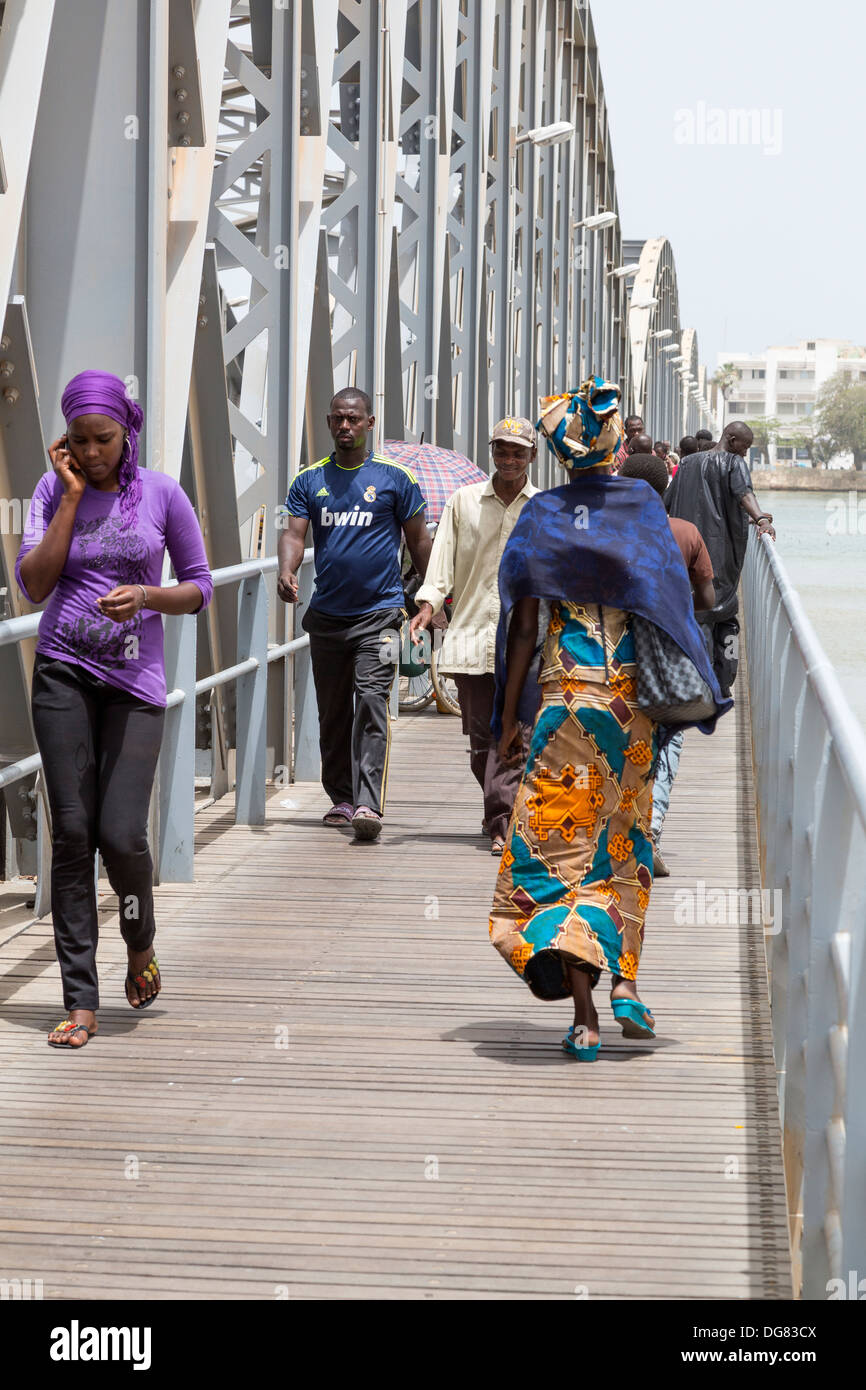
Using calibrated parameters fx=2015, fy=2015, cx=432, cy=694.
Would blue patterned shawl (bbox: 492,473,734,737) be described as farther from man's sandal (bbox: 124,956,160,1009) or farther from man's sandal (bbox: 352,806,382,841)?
man's sandal (bbox: 352,806,382,841)

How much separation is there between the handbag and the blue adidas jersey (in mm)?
3152

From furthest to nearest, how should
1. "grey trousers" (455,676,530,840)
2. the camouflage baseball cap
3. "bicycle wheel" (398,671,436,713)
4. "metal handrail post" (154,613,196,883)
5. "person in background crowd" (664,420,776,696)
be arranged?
"bicycle wheel" (398,671,436,713), "person in background crowd" (664,420,776,696), "grey trousers" (455,676,530,840), the camouflage baseball cap, "metal handrail post" (154,613,196,883)

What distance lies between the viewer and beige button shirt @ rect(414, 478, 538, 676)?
8062 mm

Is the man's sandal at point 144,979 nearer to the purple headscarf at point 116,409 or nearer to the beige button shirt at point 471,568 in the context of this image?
the purple headscarf at point 116,409

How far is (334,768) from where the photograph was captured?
8820 mm

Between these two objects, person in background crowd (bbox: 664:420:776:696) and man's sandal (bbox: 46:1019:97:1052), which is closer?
man's sandal (bbox: 46:1019:97:1052)

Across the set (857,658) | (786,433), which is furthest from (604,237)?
(786,433)

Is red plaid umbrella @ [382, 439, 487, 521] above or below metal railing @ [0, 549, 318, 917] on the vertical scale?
above

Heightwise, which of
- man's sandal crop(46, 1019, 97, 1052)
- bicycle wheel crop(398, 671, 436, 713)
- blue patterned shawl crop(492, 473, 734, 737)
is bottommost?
bicycle wheel crop(398, 671, 436, 713)

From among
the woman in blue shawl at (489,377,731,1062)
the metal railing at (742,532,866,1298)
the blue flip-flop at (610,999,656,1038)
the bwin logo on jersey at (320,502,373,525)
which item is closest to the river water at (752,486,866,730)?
the metal railing at (742,532,866,1298)

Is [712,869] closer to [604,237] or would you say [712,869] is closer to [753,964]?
[753,964]

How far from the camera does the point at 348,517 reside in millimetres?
8383
